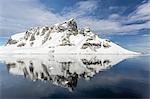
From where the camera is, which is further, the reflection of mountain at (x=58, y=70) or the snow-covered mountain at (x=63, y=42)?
the snow-covered mountain at (x=63, y=42)

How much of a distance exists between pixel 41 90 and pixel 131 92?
204cm

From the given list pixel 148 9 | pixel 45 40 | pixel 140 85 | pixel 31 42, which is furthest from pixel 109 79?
pixel 45 40

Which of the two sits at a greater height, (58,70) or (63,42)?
(63,42)

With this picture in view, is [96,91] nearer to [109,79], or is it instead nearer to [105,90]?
[105,90]

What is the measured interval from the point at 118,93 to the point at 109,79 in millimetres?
2050

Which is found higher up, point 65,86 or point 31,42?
point 31,42

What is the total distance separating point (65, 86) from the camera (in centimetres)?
674

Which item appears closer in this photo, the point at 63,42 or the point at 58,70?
the point at 58,70

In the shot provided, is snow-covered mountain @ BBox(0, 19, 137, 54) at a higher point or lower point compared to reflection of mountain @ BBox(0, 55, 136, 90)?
higher

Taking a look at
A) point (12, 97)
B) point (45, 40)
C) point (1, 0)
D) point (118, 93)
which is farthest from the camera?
point (45, 40)

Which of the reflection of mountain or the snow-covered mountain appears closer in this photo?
the reflection of mountain

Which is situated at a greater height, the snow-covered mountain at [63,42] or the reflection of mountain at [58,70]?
the snow-covered mountain at [63,42]

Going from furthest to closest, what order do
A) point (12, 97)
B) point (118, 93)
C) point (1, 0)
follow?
point (1, 0), point (118, 93), point (12, 97)

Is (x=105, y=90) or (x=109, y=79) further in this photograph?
(x=109, y=79)
